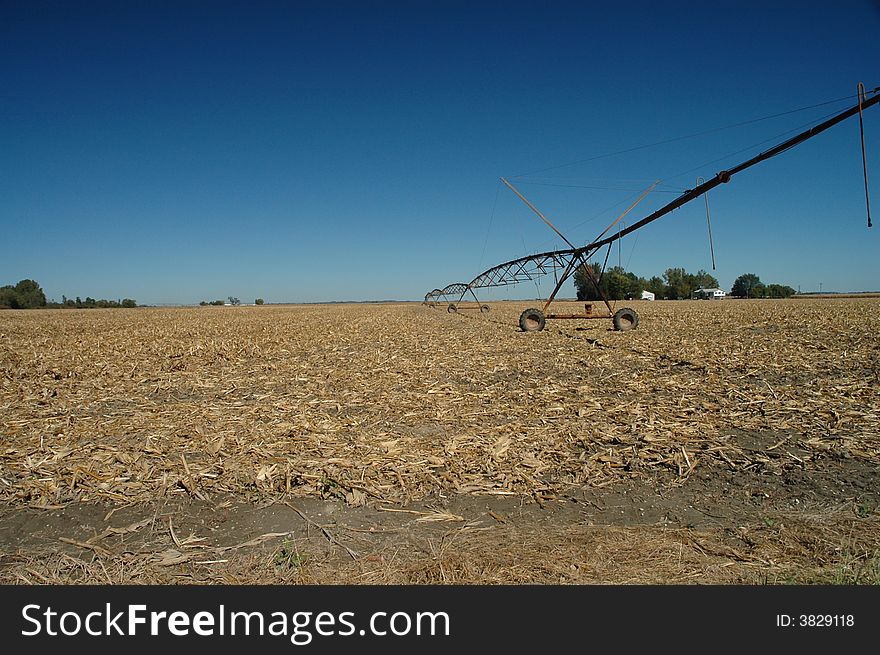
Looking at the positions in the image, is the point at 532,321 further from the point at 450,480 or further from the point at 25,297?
the point at 25,297

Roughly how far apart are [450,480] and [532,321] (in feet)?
51.5

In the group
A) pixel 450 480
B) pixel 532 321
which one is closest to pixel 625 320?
pixel 532 321

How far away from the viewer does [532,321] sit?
62.5 ft

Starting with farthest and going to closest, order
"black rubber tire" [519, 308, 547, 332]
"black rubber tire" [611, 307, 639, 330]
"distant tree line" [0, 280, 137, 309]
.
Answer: "distant tree line" [0, 280, 137, 309]
"black rubber tire" [519, 308, 547, 332]
"black rubber tire" [611, 307, 639, 330]

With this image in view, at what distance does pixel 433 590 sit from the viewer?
7.63 feet

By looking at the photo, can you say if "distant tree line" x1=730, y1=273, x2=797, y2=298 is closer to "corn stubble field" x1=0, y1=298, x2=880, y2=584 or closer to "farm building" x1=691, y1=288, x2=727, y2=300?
"farm building" x1=691, y1=288, x2=727, y2=300

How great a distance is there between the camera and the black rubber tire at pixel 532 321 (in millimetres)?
18864

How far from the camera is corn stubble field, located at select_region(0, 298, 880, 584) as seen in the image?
2639mm

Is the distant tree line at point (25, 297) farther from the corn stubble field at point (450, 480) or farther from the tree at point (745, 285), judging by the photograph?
the tree at point (745, 285)

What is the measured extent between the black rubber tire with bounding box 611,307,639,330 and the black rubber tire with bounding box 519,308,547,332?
289cm

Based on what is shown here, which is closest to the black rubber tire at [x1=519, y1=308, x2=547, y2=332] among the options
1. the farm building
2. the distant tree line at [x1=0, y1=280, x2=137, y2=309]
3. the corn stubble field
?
the corn stubble field

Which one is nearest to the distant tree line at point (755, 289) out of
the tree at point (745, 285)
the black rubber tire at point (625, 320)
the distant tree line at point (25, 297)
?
the tree at point (745, 285)

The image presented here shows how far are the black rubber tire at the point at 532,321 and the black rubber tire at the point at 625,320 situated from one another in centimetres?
289

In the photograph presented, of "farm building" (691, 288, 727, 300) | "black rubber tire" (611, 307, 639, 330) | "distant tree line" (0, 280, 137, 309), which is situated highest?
"distant tree line" (0, 280, 137, 309)
